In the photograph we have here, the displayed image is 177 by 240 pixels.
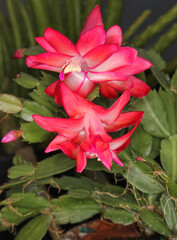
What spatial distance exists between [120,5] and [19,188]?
69 centimetres

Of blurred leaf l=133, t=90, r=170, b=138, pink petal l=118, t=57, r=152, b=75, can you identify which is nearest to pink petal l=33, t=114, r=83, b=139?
pink petal l=118, t=57, r=152, b=75

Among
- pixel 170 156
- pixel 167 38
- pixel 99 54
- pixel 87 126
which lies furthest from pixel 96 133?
Answer: pixel 167 38

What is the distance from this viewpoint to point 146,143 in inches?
28.8

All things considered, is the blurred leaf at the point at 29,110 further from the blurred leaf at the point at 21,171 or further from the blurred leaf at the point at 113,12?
the blurred leaf at the point at 113,12

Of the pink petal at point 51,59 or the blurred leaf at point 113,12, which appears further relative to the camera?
the blurred leaf at point 113,12

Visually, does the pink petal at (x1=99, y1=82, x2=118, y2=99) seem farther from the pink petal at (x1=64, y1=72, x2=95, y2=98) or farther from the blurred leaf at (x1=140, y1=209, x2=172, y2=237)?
the blurred leaf at (x1=140, y1=209, x2=172, y2=237)

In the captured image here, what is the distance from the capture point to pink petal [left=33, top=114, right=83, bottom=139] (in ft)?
1.73

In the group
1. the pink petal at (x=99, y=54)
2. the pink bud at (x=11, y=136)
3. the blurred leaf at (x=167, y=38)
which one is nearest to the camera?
the pink petal at (x=99, y=54)

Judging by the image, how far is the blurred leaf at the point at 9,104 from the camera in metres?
0.68

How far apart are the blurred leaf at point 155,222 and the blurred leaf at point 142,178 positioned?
52 millimetres

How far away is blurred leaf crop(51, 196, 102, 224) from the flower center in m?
0.31

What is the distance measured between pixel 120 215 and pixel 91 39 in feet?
1.28

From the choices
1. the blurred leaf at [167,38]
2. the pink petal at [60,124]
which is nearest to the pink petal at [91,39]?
the pink petal at [60,124]

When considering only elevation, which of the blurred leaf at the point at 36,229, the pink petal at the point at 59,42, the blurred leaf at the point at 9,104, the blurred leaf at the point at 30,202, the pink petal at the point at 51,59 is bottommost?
the blurred leaf at the point at 36,229
